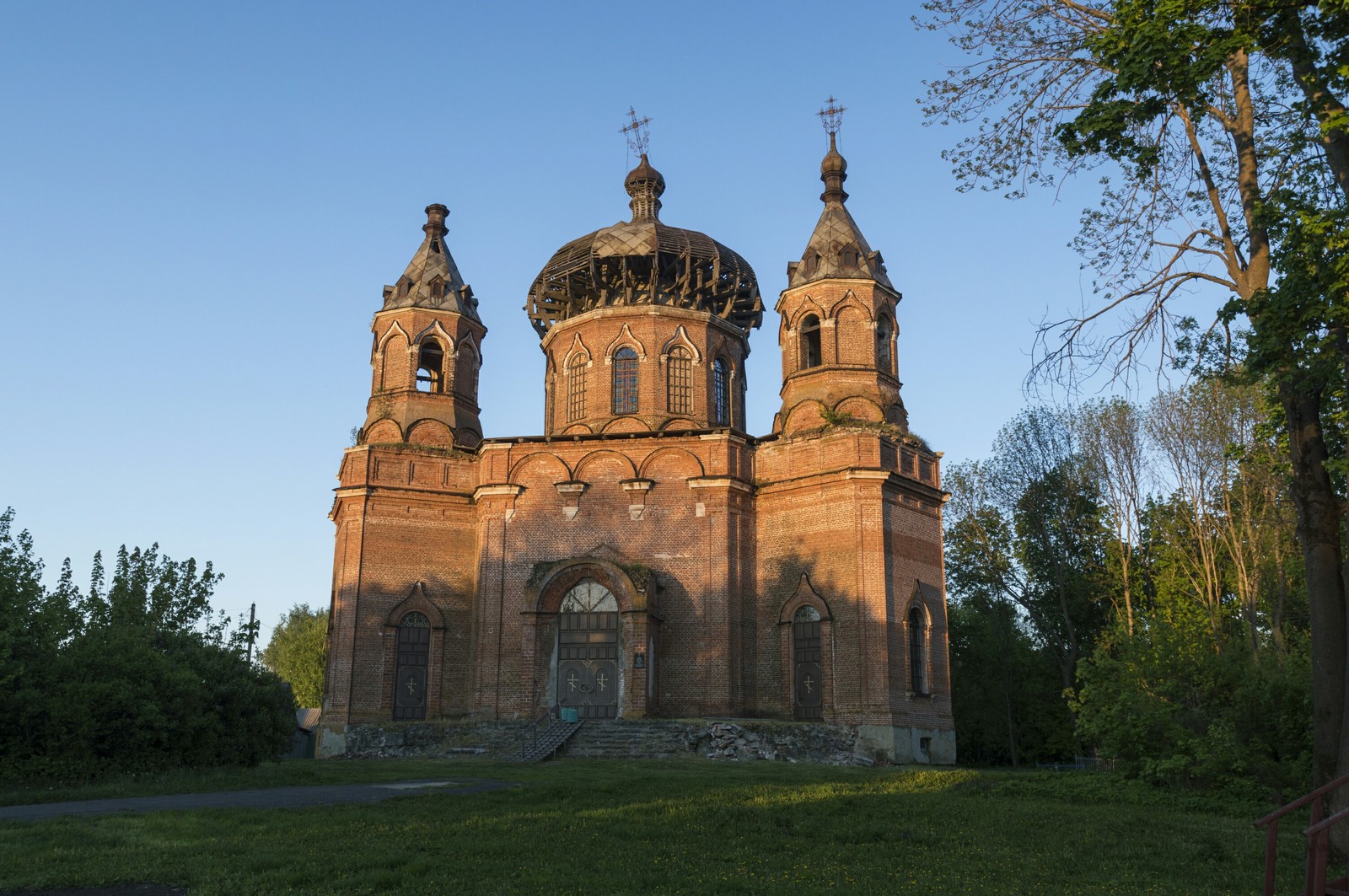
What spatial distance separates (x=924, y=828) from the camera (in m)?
12.1

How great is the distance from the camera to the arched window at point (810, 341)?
29.1 metres

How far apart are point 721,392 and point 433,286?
8550 millimetres

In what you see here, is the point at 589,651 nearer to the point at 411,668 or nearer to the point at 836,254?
the point at 411,668

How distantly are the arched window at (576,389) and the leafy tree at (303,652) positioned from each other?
2178 cm

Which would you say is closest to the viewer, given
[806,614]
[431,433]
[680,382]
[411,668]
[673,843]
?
[673,843]

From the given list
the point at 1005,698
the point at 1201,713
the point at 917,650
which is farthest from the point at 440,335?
the point at 1005,698

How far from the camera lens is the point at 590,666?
87.5ft

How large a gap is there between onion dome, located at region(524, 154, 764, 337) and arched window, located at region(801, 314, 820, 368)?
2884mm

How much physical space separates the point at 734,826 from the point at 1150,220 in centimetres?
813

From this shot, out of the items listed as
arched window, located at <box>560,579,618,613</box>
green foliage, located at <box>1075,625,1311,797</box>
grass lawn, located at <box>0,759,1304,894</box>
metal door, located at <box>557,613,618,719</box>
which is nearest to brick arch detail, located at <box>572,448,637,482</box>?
arched window, located at <box>560,579,618,613</box>

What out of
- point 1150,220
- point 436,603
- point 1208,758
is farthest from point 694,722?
point 1150,220

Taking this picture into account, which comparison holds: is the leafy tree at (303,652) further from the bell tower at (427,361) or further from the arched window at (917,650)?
the arched window at (917,650)

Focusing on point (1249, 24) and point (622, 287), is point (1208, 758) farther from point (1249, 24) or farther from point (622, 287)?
point (622, 287)

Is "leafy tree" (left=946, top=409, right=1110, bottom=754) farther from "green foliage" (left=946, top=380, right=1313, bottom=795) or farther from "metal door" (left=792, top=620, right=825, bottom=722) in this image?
"metal door" (left=792, top=620, right=825, bottom=722)
